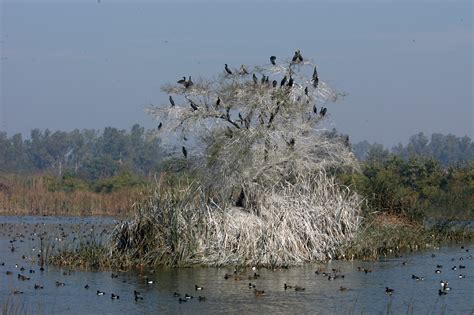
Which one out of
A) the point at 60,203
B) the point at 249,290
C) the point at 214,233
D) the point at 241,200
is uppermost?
the point at 60,203

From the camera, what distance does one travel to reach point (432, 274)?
79.7ft

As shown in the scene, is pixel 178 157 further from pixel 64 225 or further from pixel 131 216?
pixel 64 225

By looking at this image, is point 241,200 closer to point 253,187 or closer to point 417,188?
point 253,187

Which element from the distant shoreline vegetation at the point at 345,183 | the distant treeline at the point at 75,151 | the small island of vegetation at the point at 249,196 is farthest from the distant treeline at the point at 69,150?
the small island of vegetation at the point at 249,196

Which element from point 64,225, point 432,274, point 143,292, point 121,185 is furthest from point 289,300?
point 121,185

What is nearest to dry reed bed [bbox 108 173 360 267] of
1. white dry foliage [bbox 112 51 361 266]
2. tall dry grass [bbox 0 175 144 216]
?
white dry foliage [bbox 112 51 361 266]

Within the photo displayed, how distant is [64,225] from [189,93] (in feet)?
52.1

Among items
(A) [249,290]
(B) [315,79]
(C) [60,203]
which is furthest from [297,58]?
(C) [60,203]

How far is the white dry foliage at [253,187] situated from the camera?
24828 millimetres

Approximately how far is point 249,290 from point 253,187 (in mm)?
5697

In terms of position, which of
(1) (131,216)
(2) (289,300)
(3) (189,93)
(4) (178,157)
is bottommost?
(2) (289,300)

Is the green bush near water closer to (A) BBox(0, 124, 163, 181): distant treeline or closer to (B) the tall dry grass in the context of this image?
(B) the tall dry grass

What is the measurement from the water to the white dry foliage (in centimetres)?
73

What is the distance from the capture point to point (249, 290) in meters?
21.0
